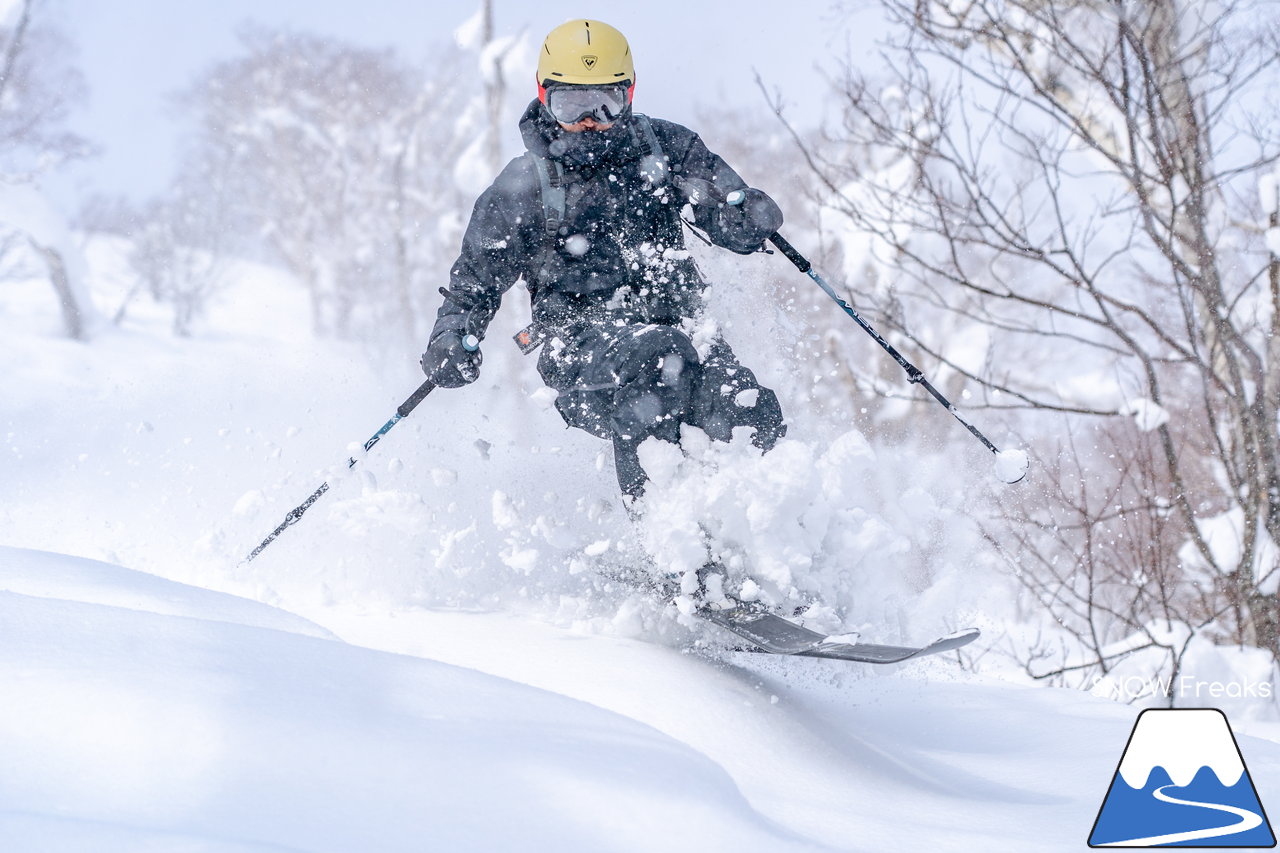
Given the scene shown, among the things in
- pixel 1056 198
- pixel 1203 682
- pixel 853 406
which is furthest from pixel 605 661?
pixel 853 406

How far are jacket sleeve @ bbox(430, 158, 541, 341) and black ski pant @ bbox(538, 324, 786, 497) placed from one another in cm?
45

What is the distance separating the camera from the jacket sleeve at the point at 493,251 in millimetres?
Answer: 3531

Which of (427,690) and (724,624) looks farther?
(724,624)

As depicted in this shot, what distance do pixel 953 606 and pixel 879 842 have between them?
165 centimetres

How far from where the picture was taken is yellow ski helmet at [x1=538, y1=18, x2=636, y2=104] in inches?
135

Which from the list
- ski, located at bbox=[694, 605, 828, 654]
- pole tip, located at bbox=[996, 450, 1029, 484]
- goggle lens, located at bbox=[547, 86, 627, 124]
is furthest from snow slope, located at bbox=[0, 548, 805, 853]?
goggle lens, located at bbox=[547, 86, 627, 124]

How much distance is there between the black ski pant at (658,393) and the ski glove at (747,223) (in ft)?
1.49

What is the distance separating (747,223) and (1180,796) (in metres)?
2.32

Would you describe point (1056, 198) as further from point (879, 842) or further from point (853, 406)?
point (853, 406)

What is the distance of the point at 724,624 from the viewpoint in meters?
3.05

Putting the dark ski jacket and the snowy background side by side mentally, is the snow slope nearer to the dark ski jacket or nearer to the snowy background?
the snowy background

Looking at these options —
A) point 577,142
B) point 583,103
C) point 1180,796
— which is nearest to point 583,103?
point 583,103

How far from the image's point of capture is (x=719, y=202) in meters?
3.54

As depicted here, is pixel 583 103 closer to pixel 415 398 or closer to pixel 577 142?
pixel 577 142
